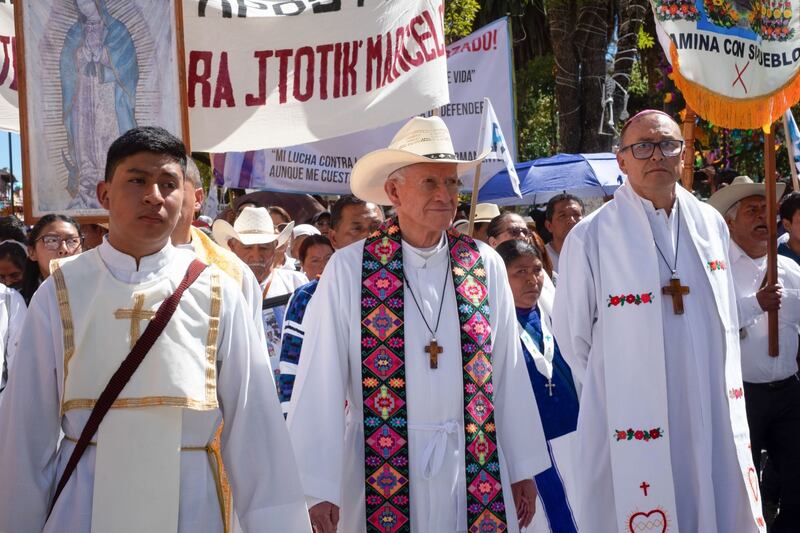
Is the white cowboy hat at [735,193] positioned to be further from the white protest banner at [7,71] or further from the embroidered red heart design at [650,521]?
the white protest banner at [7,71]

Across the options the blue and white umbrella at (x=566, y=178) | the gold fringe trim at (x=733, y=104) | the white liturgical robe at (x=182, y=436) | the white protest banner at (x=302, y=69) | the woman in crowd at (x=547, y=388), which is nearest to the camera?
the white liturgical robe at (x=182, y=436)

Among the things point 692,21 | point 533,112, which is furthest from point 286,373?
point 533,112

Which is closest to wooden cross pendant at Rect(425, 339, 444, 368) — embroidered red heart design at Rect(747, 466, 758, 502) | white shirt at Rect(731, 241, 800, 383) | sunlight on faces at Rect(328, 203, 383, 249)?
embroidered red heart design at Rect(747, 466, 758, 502)

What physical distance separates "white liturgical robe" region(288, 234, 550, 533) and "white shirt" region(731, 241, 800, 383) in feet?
8.21

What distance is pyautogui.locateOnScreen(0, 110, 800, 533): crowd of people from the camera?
3.12 m

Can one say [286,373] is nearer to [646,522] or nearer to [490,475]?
[490,475]

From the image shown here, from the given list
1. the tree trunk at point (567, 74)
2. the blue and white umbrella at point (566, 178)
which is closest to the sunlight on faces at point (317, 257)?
the blue and white umbrella at point (566, 178)

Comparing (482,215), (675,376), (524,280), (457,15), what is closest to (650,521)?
(675,376)

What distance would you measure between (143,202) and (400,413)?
57.8 inches

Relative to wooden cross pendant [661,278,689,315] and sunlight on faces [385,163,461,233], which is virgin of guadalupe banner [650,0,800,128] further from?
sunlight on faces [385,163,461,233]

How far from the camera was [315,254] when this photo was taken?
7.23 metres

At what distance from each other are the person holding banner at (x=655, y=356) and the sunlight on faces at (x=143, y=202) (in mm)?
2337

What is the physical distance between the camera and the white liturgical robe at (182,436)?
3.04 metres

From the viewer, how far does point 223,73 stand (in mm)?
6500
